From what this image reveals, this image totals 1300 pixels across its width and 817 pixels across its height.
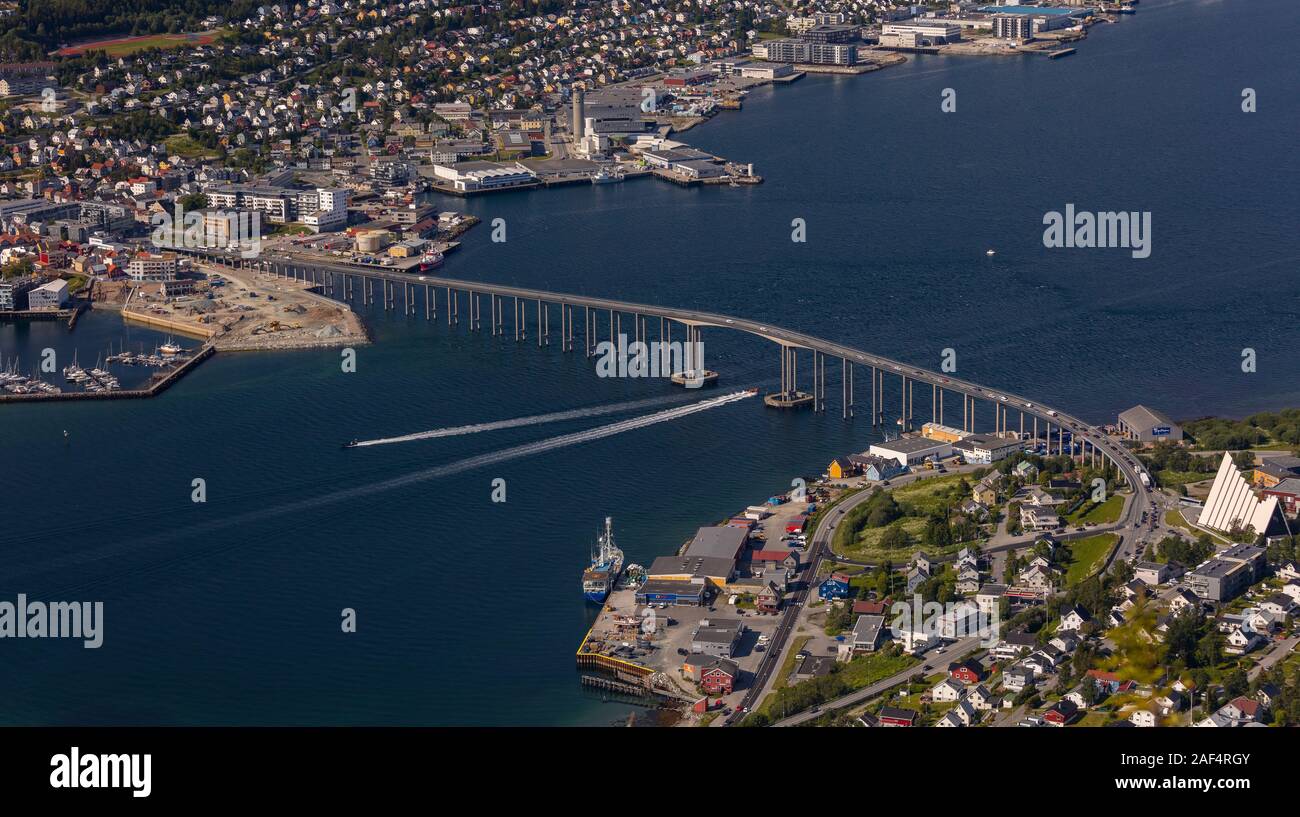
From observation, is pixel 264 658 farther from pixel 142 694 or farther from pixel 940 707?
pixel 940 707

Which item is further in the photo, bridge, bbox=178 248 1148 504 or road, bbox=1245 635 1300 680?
bridge, bbox=178 248 1148 504

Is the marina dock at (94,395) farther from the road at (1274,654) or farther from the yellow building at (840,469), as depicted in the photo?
the road at (1274,654)

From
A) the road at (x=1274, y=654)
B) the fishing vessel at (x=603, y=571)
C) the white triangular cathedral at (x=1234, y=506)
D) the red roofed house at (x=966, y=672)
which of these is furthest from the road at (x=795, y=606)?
the road at (x=1274, y=654)

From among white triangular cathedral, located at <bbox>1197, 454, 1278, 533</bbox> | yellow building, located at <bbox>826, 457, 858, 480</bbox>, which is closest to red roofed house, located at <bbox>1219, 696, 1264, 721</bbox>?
white triangular cathedral, located at <bbox>1197, 454, 1278, 533</bbox>

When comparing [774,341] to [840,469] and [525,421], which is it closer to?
[525,421]

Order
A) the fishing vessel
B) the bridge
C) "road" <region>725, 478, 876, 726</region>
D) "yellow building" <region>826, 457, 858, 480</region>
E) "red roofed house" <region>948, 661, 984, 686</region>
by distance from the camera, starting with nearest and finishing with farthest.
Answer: "red roofed house" <region>948, 661, 984, 686</region> < "road" <region>725, 478, 876, 726</region> < the fishing vessel < "yellow building" <region>826, 457, 858, 480</region> < the bridge

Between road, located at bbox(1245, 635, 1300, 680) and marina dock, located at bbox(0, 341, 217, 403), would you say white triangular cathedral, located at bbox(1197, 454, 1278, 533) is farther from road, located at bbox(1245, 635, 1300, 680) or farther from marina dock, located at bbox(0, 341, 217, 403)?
marina dock, located at bbox(0, 341, 217, 403)
